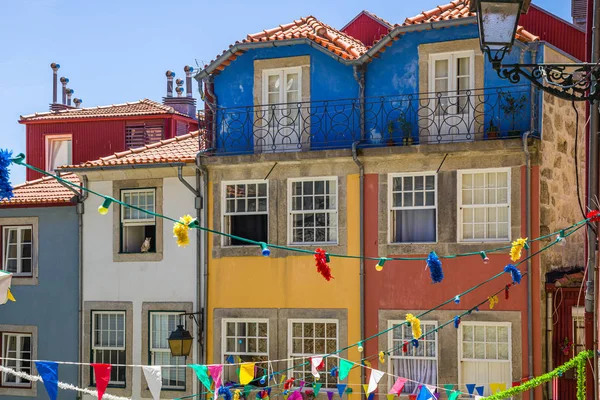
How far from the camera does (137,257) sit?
19312 millimetres

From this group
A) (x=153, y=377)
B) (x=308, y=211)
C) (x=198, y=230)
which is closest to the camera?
(x=153, y=377)

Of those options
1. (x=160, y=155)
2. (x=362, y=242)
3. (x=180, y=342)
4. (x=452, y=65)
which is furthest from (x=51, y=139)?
(x=452, y=65)

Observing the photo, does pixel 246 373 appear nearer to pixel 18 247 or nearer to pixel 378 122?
pixel 378 122

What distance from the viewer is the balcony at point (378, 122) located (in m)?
16.7

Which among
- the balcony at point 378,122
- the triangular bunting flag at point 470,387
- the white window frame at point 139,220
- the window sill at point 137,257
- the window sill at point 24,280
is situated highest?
the balcony at point 378,122

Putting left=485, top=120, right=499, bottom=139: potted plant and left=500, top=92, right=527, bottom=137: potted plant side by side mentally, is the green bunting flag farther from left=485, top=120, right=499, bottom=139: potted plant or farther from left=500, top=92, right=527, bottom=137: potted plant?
left=500, top=92, right=527, bottom=137: potted plant

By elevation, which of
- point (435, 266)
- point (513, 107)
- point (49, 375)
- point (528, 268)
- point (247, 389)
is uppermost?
point (513, 107)

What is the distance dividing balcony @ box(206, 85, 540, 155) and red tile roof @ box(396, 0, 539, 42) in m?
0.80

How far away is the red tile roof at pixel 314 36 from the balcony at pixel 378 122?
0.84 m

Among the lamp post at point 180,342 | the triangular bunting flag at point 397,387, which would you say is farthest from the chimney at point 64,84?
the triangular bunting flag at point 397,387

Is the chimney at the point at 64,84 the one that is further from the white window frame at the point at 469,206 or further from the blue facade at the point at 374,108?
the white window frame at the point at 469,206

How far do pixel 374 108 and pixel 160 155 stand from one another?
428 centimetres

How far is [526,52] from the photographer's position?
1667 centimetres

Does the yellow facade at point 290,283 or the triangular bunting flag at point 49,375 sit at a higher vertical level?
the yellow facade at point 290,283
